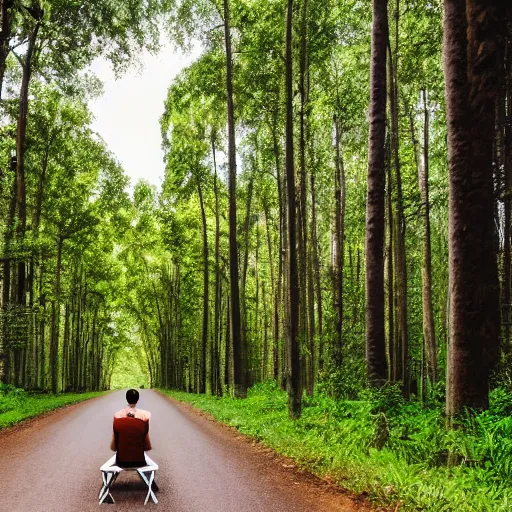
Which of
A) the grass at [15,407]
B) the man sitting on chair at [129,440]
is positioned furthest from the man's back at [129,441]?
the grass at [15,407]

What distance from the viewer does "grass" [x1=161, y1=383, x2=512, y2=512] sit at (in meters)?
4.94

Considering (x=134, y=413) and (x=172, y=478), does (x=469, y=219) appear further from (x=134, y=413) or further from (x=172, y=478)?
(x=172, y=478)

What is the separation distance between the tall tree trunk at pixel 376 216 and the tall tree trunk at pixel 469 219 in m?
2.29

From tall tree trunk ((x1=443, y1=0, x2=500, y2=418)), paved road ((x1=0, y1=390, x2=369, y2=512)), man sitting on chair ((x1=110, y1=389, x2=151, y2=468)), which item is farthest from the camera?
tall tree trunk ((x1=443, y1=0, x2=500, y2=418))

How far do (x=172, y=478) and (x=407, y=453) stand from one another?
3.38m

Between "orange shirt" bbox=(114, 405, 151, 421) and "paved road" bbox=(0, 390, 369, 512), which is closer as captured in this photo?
"paved road" bbox=(0, 390, 369, 512)

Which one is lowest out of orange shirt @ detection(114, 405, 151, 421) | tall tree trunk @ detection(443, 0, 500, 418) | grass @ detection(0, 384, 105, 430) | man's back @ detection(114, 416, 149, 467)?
grass @ detection(0, 384, 105, 430)

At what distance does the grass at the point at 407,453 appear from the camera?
194 inches

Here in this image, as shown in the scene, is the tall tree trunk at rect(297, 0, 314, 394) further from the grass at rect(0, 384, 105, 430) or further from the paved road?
the grass at rect(0, 384, 105, 430)

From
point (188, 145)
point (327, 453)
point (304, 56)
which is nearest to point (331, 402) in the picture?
point (327, 453)

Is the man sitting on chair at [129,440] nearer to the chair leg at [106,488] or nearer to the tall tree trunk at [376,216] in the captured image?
the chair leg at [106,488]

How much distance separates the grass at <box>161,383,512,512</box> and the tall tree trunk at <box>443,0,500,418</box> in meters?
0.58

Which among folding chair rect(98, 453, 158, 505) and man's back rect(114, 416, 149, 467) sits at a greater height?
man's back rect(114, 416, 149, 467)

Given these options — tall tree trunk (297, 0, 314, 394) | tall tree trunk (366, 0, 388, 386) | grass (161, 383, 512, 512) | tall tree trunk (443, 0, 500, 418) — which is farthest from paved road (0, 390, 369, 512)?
tall tree trunk (297, 0, 314, 394)
